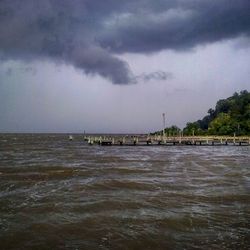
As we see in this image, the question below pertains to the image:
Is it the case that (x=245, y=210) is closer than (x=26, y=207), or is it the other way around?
(x=245, y=210)

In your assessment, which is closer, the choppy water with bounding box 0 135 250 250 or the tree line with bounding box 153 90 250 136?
the choppy water with bounding box 0 135 250 250

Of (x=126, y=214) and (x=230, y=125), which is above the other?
(x=230, y=125)

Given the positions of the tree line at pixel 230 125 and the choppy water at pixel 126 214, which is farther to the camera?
the tree line at pixel 230 125

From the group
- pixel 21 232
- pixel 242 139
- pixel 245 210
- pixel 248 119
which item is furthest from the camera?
pixel 248 119

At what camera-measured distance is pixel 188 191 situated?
20000 millimetres

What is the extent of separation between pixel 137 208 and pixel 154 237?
14.4ft

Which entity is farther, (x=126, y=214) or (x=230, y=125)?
(x=230, y=125)

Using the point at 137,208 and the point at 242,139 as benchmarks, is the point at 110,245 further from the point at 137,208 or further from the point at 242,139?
the point at 242,139

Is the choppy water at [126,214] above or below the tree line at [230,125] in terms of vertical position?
below

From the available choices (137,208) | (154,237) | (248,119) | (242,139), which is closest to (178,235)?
(154,237)

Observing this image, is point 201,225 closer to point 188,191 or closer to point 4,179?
point 188,191

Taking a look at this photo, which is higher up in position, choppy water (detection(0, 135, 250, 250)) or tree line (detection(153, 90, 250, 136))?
tree line (detection(153, 90, 250, 136))

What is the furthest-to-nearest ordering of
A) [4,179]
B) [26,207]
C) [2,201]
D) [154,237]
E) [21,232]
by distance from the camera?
[4,179]
[2,201]
[26,207]
[21,232]
[154,237]

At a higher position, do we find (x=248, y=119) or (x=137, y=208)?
(x=248, y=119)
